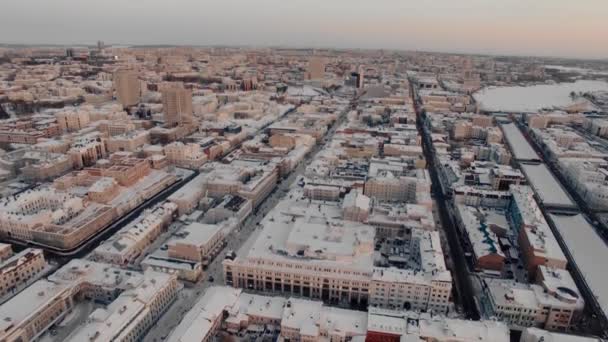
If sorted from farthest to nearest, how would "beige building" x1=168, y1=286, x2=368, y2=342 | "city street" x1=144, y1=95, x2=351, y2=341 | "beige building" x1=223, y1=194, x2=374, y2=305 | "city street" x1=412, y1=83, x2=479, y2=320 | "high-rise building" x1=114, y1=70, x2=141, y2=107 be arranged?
1. "high-rise building" x1=114, y1=70, x2=141, y2=107
2. "city street" x1=412, y1=83, x2=479, y2=320
3. "beige building" x1=223, y1=194, x2=374, y2=305
4. "city street" x1=144, y1=95, x2=351, y2=341
5. "beige building" x1=168, y1=286, x2=368, y2=342

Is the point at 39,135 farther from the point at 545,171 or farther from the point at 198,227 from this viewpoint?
the point at 545,171

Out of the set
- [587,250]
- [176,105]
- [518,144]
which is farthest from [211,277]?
[518,144]

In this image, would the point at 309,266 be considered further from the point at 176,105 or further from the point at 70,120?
the point at 70,120

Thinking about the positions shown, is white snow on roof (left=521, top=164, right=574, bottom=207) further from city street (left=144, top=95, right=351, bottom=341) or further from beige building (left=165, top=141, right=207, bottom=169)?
beige building (left=165, top=141, right=207, bottom=169)

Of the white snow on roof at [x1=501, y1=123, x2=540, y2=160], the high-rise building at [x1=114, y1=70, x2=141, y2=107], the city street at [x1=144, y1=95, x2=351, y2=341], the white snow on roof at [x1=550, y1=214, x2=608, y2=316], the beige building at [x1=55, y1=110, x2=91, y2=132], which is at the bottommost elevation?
the city street at [x1=144, y1=95, x2=351, y2=341]

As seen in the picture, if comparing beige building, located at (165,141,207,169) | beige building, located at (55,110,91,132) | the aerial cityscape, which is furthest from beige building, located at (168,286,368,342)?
beige building, located at (55,110,91,132)

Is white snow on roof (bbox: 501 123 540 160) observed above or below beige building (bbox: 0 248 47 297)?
above

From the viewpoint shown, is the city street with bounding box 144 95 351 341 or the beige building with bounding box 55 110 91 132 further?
the beige building with bounding box 55 110 91 132
